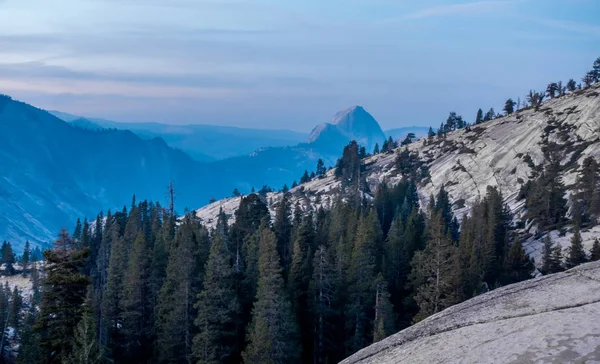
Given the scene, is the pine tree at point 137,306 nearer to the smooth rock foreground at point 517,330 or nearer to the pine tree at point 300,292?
the pine tree at point 300,292

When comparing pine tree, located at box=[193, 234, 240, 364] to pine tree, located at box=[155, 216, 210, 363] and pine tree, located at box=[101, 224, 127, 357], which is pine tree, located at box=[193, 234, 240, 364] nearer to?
pine tree, located at box=[155, 216, 210, 363]

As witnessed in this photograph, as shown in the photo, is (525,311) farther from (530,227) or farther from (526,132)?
(526,132)

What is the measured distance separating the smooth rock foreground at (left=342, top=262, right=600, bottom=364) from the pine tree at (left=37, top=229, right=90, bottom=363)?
20562mm

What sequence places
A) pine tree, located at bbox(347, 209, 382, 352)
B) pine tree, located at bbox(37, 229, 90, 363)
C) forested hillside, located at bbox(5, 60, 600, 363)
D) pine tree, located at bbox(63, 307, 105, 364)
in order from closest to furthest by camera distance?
1. pine tree, located at bbox(63, 307, 105, 364)
2. pine tree, located at bbox(37, 229, 90, 363)
3. forested hillside, located at bbox(5, 60, 600, 363)
4. pine tree, located at bbox(347, 209, 382, 352)

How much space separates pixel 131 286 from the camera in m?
46.2

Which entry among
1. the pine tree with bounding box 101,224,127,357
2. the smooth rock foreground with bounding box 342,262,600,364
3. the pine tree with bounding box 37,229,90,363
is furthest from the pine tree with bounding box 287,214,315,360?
the smooth rock foreground with bounding box 342,262,600,364

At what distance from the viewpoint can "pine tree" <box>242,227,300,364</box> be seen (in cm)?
3142

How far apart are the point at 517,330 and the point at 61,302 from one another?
2531cm

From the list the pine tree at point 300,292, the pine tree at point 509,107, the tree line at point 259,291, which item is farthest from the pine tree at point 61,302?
the pine tree at point 509,107

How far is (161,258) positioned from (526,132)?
98.3 metres

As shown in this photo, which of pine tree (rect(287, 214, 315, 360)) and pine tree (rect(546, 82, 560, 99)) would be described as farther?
pine tree (rect(546, 82, 560, 99))

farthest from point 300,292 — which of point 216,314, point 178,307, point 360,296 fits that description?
point 178,307

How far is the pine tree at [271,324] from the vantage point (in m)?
31.4

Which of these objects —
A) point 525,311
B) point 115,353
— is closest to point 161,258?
point 115,353
